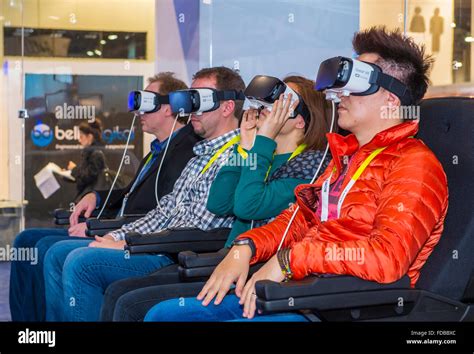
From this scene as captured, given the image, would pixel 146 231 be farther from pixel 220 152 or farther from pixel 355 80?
pixel 355 80

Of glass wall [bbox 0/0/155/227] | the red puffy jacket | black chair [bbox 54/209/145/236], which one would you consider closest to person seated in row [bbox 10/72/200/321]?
black chair [bbox 54/209/145/236]

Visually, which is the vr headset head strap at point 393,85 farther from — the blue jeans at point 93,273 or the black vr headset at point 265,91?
the blue jeans at point 93,273

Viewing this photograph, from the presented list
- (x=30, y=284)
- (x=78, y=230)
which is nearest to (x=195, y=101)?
(x=78, y=230)

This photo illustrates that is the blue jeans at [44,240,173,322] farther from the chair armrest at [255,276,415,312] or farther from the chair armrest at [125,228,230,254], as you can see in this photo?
the chair armrest at [255,276,415,312]

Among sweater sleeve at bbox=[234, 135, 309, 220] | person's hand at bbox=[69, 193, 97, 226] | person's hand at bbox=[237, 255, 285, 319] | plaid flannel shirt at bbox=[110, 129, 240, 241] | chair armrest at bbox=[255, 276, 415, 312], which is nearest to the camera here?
chair armrest at bbox=[255, 276, 415, 312]

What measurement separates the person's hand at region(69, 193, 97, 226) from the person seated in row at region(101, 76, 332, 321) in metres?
1.03

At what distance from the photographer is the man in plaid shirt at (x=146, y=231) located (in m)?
2.62

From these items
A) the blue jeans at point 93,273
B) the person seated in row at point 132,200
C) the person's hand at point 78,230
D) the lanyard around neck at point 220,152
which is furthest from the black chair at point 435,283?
the person's hand at point 78,230

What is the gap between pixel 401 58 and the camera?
1999 mm

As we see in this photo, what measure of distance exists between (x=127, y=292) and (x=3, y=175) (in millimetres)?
3646

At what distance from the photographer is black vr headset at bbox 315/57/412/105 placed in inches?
74.5

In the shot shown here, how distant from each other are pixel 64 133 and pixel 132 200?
2.55m
